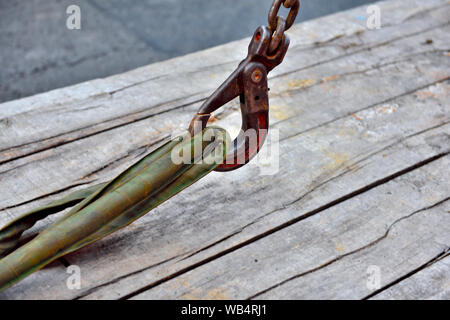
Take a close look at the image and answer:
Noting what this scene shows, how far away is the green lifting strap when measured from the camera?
4.04 ft

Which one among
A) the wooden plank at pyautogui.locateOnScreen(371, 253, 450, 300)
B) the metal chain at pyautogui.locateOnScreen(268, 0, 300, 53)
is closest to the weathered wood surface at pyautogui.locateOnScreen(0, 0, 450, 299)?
the wooden plank at pyautogui.locateOnScreen(371, 253, 450, 300)

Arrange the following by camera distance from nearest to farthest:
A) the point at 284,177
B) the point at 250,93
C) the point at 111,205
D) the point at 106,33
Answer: the point at 111,205, the point at 250,93, the point at 284,177, the point at 106,33

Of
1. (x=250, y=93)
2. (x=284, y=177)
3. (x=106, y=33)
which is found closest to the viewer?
(x=250, y=93)

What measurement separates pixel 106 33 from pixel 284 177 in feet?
7.37

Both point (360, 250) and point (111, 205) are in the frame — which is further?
point (360, 250)

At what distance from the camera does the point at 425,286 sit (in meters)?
1.33

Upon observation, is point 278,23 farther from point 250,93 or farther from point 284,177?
point 284,177

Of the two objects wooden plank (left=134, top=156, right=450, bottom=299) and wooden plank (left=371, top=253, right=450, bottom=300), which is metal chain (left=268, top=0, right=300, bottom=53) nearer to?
wooden plank (left=134, top=156, right=450, bottom=299)

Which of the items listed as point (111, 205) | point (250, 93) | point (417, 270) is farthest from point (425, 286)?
point (111, 205)

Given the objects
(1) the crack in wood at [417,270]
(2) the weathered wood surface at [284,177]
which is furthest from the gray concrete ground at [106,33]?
(1) the crack in wood at [417,270]

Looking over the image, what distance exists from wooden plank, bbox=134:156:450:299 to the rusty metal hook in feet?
0.81

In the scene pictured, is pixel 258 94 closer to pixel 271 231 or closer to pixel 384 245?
pixel 271 231

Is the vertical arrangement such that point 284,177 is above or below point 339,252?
above
